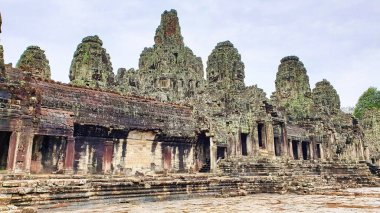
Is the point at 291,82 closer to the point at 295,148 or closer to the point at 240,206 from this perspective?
the point at 295,148

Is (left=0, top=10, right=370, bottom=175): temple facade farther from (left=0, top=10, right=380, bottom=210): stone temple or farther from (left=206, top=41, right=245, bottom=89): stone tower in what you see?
(left=206, top=41, right=245, bottom=89): stone tower

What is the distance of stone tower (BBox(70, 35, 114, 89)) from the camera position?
41.6 m

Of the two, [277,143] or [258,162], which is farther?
[277,143]

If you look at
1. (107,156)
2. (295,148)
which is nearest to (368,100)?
(295,148)

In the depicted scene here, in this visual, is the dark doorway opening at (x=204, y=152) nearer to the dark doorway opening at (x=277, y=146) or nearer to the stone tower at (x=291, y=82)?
the dark doorway opening at (x=277, y=146)

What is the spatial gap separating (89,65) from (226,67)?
1851 cm

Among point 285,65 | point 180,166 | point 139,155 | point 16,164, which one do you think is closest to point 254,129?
point 180,166

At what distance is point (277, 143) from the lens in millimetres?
30734

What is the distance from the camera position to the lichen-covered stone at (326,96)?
4875 cm

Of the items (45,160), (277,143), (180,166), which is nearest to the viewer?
(45,160)

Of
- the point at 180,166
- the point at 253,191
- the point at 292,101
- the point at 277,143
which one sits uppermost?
the point at 292,101

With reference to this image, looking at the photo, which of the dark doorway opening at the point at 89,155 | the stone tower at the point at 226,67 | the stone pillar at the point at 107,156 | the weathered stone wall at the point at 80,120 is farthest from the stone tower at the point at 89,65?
the dark doorway opening at the point at 89,155

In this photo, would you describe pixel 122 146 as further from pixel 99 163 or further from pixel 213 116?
pixel 213 116

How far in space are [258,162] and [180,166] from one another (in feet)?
17.9
